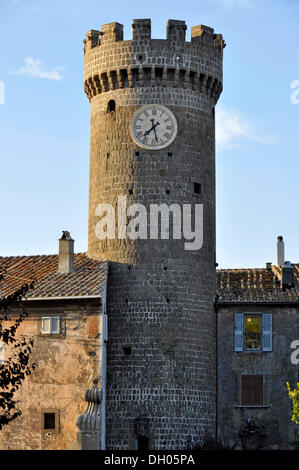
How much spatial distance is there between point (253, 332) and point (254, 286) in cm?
225

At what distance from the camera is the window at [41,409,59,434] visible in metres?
54.6

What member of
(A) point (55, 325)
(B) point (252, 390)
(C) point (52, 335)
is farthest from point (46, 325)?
(B) point (252, 390)

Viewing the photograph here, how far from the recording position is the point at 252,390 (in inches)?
2247

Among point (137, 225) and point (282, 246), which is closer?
point (137, 225)

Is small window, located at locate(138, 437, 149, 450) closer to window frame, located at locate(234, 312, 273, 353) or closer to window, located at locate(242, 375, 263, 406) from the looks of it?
window, located at locate(242, 375, 263, 406)

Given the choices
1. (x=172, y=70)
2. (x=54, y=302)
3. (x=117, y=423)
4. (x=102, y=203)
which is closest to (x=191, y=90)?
(x=172, y=70)

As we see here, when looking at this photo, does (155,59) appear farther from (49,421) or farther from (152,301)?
(49,421)

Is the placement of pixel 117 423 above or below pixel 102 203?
below

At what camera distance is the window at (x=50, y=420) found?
54.6m

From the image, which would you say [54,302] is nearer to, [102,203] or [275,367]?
[102,203]

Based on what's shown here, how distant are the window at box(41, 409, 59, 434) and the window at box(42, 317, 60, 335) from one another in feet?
10.3

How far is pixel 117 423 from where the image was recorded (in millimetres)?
55438
